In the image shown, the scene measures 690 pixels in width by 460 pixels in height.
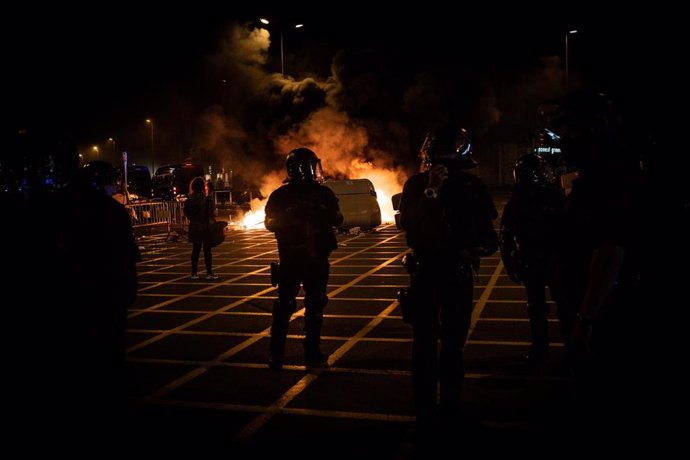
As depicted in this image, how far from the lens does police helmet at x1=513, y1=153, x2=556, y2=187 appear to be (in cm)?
552

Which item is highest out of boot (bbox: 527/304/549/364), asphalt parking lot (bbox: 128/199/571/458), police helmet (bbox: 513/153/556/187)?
police helmet (bbox: 513/153/556/187)

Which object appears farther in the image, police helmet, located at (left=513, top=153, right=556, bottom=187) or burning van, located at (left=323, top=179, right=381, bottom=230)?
burning van, located at (left=323, top=179, right=381, bottom=230)

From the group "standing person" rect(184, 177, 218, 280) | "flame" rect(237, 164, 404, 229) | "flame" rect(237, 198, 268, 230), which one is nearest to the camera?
"standing person" rect(184, 177, 218, 280)

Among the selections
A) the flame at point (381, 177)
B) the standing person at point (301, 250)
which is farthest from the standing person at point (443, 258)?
the flame at point (381, 177)

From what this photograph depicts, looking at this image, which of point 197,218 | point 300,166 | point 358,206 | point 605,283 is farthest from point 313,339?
point 358,206

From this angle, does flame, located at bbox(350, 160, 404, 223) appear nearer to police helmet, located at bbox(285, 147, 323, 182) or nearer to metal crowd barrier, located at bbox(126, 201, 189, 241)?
metal crowd barrier, located at bbox(126, 201, 189, 241)

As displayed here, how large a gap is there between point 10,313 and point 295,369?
97.0 inches

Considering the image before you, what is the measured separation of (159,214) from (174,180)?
1241cm

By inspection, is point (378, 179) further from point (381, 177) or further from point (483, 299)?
point (483, 299)

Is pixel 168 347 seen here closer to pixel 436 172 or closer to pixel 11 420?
pixel 11 420

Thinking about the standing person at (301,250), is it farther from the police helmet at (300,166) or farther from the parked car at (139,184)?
the parked car at (139,184)

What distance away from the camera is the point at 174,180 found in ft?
108

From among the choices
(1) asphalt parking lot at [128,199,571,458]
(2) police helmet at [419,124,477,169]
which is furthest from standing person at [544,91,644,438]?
(1) asphalt parking lot at [128,199,571,458]

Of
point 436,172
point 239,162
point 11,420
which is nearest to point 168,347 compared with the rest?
point 11,420
